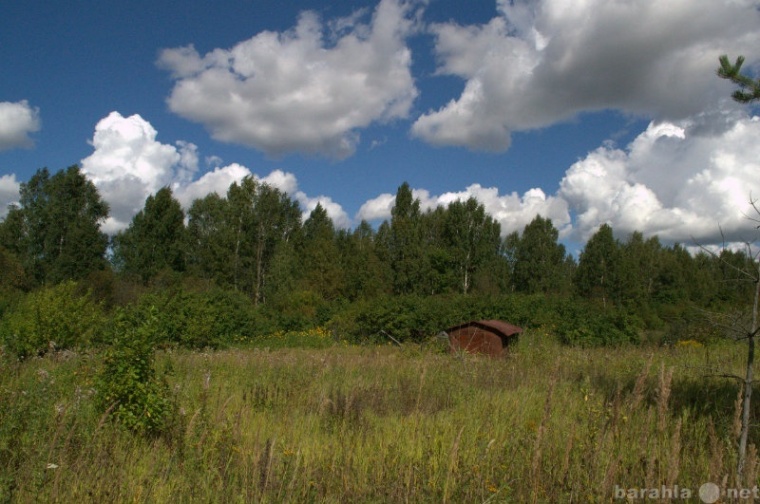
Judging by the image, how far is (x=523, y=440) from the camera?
387cm

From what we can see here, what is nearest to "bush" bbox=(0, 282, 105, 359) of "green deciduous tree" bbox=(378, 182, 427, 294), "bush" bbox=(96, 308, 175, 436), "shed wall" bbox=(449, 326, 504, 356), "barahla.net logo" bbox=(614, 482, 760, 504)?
"bush" bbox=(96, 308, 175, 436)

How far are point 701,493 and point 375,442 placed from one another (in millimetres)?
2486

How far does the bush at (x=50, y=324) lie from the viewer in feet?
38.6

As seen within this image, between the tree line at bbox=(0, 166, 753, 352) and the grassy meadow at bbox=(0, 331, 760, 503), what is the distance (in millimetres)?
19970

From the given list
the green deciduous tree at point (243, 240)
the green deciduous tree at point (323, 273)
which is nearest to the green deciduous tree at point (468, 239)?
the green deciduous tree at point (323, 273)

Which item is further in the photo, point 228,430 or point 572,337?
point 572,337

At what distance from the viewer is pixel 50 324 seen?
477 inches

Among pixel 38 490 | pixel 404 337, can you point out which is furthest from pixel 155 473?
pixel 404 337

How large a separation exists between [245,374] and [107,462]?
489 cm

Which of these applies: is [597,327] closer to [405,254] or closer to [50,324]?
[50,324]

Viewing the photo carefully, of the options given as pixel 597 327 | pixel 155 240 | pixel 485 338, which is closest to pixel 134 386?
pixel 485 338

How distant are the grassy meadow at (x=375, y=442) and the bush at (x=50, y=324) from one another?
4.94 m

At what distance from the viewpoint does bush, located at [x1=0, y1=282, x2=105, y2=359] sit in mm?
11758

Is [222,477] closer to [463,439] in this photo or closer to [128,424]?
[128,424]
